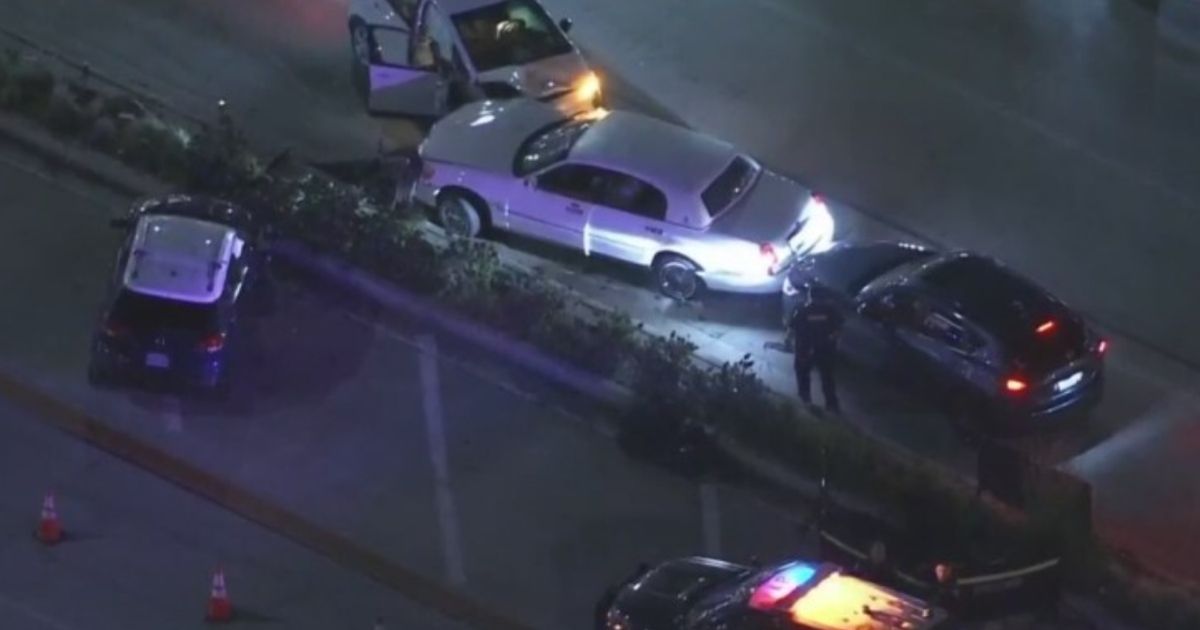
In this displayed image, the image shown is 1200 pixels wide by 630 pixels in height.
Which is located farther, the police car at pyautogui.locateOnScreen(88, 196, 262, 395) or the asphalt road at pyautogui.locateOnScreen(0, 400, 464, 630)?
the police car at pyautogui.locateOnScreen(88, 196, 262, 395)

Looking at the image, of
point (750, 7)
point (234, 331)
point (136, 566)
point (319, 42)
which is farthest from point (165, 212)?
point (750, 7)

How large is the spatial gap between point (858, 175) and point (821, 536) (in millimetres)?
8015

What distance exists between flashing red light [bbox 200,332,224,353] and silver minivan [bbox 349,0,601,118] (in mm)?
5747

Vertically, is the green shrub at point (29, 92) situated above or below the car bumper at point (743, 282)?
above

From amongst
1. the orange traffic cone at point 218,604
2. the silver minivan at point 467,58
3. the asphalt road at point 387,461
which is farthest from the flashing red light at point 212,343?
the silver minivan at point 467,58

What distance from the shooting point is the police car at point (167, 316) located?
21.0 meters

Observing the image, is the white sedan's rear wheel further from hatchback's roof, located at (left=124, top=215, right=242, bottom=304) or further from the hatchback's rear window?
hatchback's roof, located at (left=124, top=215, right=242, bottom=304)

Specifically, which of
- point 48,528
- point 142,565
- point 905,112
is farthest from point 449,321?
point 905,112

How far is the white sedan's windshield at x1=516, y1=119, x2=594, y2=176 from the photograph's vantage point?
2397cm

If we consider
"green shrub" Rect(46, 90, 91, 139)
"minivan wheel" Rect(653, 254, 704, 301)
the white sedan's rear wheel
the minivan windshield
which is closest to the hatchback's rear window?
"minivan wheel" Rect(653, 254, 704, 301)

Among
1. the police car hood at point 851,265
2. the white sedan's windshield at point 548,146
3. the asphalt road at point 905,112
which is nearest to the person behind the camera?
the police car hood at point 851,265

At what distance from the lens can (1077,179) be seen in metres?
26.1

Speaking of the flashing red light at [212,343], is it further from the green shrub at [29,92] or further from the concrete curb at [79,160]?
the green shrub at [29,92]

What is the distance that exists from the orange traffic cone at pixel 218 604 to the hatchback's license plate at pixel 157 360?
2.95m
